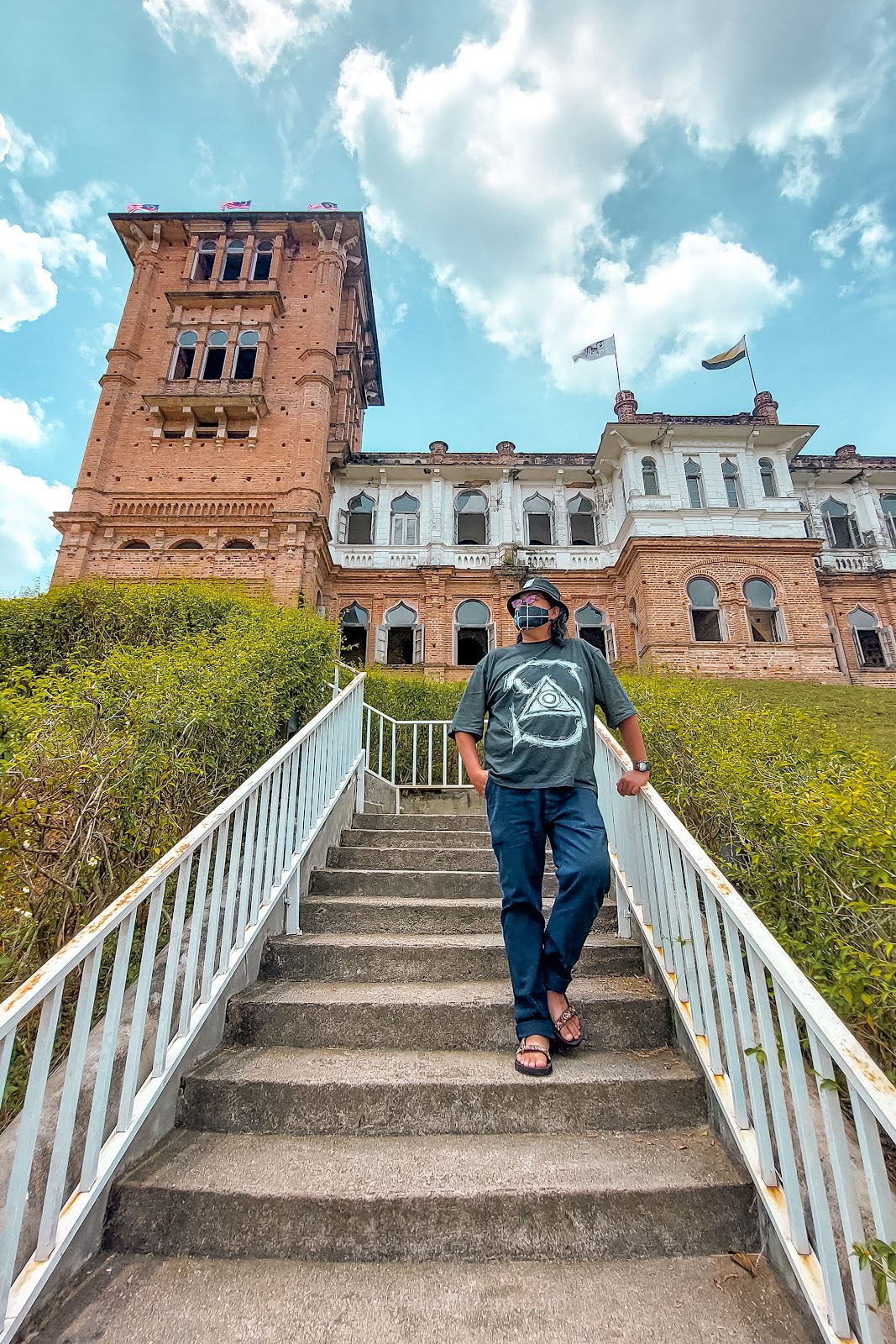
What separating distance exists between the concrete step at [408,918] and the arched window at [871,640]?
21359mm

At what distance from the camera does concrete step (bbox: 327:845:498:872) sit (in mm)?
4270

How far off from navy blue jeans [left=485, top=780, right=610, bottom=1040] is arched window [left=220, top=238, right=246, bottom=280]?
25.6 meters

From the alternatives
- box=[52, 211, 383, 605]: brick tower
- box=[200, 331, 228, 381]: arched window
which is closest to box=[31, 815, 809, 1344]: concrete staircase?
box=[52, 211, 383, 605]: brick tower

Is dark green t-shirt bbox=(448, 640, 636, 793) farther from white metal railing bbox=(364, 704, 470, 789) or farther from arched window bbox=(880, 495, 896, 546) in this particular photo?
arched window bbox=(880, 495, 896, 546)

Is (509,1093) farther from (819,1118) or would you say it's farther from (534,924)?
(819,1118)

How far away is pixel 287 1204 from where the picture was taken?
1.84 meters

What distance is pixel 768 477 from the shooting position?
2002cm

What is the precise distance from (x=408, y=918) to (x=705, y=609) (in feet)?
55.6

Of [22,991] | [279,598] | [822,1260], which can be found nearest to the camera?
[822,1260]

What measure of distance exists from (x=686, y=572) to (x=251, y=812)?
17.7 m

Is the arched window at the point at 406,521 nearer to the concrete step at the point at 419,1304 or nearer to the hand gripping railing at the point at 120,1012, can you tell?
the hand gripping railing at the point at 120,1012

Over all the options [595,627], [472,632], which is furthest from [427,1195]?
[595,627]

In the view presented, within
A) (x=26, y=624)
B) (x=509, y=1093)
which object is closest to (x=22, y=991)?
(x=509, y=1093)

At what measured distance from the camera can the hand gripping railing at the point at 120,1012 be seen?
5.02ft
